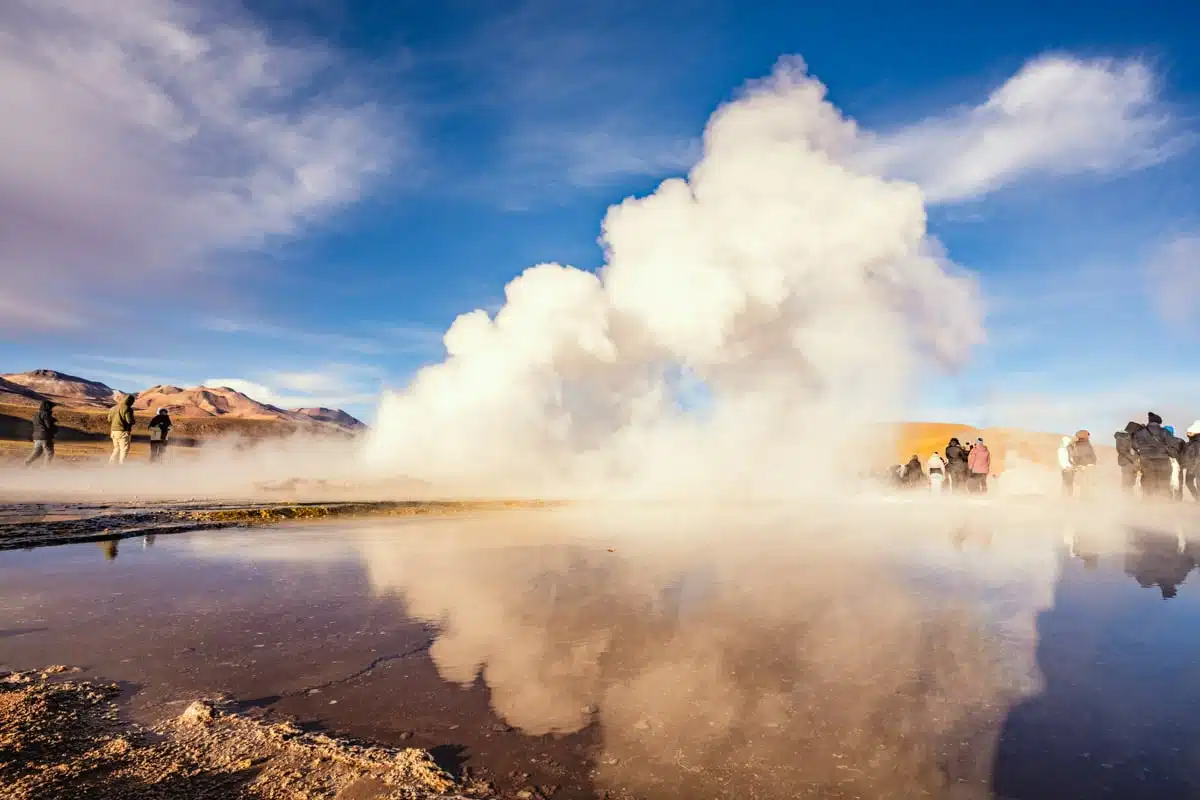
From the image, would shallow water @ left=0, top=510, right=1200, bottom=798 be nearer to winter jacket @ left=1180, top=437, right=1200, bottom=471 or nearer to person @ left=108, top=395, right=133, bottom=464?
winter jacket @ left=1180, top=437, right=1200, bottom=471

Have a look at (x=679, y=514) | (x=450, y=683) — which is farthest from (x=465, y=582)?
(x=679, y=514)

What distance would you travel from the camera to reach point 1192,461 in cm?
1934

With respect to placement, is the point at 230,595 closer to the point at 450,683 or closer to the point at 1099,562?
the point at 450,683

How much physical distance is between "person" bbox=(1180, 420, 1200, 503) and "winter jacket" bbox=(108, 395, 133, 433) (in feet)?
98.5

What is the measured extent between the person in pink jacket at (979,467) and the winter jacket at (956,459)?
123 centimetres

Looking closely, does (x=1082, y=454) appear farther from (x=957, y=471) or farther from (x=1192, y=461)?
(x=957, y=471)

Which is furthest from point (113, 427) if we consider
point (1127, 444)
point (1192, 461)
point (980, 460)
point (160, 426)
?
point (1192, 461)

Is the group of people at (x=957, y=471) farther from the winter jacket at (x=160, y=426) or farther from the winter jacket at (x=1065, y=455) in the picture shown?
the winter jacket at (x=160, y=426)

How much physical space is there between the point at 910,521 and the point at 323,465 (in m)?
25.9

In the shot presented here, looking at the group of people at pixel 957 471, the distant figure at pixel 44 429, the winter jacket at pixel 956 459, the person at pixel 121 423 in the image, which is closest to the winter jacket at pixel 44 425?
the distant figure at pixel 44 429

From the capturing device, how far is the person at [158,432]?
2386cm

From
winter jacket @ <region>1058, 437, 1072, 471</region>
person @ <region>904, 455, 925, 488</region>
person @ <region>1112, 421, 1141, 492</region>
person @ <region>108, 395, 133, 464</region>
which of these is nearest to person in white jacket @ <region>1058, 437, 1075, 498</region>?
winter jacket @ <region>1058, 437, 1072, 471</region>

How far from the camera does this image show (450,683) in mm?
4145

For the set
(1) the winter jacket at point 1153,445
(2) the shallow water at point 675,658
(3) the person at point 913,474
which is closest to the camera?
(2) the shallow water at point 675,658
